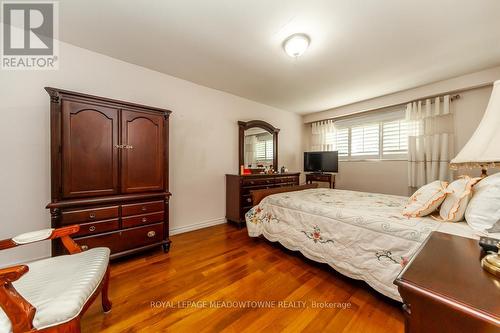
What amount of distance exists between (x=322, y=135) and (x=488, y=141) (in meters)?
3.96

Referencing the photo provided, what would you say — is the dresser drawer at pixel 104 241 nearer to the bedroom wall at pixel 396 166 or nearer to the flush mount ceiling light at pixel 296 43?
the flush mount ceiling light at pixel 296 43

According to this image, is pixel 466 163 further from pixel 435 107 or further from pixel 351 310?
pixel 435 107

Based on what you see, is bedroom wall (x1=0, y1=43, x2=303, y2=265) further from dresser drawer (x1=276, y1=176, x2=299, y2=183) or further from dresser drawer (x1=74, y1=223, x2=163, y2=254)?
dresser drawer (x1=276, y1=176, x2=299, y2=183)

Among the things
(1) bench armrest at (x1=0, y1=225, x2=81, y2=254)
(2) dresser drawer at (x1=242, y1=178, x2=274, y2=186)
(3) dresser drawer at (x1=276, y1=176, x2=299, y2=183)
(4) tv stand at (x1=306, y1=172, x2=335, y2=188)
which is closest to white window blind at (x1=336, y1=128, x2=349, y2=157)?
(4) tv stand at (x1=306, y1=172, x2=335, y2=188)

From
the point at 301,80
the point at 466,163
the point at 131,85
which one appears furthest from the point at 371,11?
the point at 131,85

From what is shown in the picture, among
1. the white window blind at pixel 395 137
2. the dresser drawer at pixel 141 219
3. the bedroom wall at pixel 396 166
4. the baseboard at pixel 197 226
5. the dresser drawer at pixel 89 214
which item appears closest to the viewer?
the dresser drawer at pixel 89 214

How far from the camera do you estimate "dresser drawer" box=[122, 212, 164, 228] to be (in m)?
2.01

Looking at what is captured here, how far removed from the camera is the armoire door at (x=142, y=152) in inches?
80.4

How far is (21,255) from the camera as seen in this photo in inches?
76.0

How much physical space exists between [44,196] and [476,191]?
3866 millimetres

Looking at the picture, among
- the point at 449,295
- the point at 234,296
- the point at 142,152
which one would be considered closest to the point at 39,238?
the point at 142,152

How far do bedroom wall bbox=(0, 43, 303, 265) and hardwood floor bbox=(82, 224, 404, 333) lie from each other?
0.96m

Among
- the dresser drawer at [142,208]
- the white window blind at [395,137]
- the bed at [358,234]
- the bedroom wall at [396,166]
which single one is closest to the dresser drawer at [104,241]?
the dresser drawer at [142,208]

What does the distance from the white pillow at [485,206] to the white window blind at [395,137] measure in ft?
7.65
